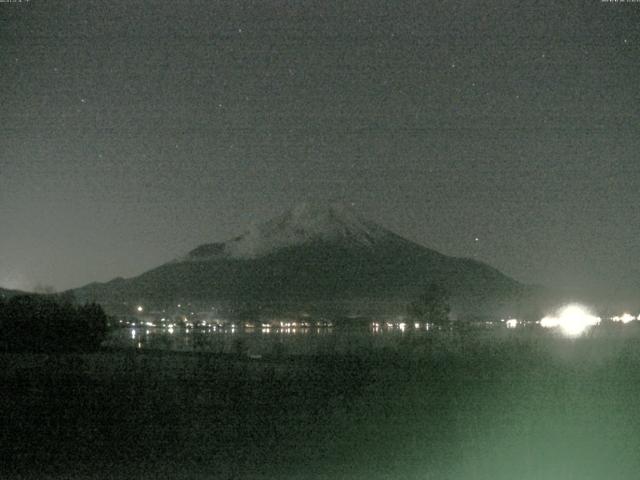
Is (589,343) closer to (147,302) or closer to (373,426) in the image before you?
(373,426)

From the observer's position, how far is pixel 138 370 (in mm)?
22844

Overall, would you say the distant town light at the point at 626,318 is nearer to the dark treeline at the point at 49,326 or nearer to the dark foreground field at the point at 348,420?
the dark treeline at the point at 49,326

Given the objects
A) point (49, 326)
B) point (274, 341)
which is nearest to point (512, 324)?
point (274, 341)

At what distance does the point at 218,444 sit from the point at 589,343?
12.8 meters

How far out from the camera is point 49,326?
40344mm

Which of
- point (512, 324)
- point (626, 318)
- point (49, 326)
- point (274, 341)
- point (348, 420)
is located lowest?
point (348, 420)

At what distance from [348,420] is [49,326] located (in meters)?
27.6

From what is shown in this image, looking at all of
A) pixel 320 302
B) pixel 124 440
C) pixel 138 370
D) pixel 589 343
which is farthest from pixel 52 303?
pixel 320 302

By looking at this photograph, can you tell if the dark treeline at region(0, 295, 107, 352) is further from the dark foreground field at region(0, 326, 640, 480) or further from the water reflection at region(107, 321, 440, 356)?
the dark foreground field at region(0, 326, 640, 480)

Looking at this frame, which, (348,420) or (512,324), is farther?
(512,324)

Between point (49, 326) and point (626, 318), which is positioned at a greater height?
point (626, 318)

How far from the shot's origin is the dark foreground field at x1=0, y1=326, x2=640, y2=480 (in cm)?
1270

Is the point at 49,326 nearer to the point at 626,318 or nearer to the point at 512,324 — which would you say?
the point at 512,324

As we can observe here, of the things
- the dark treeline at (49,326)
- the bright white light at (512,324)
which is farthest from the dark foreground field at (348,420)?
the bright white light at (512,324)
